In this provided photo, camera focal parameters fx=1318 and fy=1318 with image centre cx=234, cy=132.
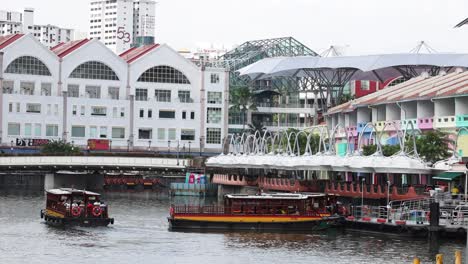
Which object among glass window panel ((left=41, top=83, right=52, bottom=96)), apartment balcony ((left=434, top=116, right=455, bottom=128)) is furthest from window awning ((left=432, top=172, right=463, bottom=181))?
glass window panel ((left=41, top=83, right=52, bottom=96))

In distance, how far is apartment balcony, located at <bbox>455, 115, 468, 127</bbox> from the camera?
10991 cm

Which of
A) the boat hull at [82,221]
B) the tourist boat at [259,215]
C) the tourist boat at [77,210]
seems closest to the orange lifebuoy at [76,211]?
the tourist boat at [77,210]

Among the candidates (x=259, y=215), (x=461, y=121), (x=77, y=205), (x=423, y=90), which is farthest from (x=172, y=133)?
(x=259, y=215)

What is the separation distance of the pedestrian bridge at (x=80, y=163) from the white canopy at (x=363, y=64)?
34.0m

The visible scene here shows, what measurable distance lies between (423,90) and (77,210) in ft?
152

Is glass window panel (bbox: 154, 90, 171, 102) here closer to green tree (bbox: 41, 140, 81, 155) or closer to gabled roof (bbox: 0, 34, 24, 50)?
green tree (bbox: 41, 140, 81, 155)

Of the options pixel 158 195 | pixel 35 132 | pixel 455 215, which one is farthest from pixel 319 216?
pixel 35 132

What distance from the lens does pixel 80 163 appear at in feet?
483

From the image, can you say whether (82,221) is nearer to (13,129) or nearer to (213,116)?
(13,129)

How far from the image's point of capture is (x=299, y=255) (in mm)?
71500

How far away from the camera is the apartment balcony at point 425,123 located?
117500mm

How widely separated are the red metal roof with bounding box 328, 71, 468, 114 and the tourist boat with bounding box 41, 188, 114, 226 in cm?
3640

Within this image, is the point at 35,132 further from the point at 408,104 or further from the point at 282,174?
the point at 408,104

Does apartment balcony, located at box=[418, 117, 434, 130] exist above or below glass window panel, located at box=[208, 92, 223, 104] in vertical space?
below
